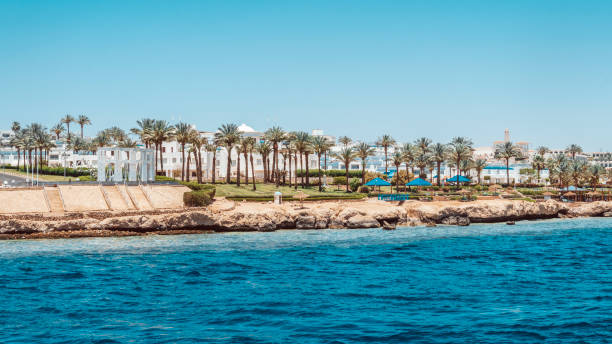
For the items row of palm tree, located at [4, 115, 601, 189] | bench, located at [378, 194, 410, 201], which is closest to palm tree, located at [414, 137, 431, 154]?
row of palm tree, located at [4, 115, 601, 189]

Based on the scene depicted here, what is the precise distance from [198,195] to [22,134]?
84.3 metres

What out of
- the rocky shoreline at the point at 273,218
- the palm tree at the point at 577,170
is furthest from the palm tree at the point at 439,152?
the rocky shoreline at the point at 273,218

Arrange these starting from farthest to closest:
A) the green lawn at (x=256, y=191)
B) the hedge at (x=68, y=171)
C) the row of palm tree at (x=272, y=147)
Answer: the hedge at (x=68, y=171)
the row of palm tree at (x=272, y=147)
the green lawn at (x=256, y=191)

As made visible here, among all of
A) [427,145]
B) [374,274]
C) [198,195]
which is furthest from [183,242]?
[427,145]

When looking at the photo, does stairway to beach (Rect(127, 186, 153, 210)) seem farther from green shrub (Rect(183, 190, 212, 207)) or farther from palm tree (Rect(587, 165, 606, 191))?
palm tree (Rect(587, 165, 606, 191))

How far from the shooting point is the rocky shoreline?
53781 mm

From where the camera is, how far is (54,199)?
6216cm

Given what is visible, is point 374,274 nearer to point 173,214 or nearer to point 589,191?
point 173,214

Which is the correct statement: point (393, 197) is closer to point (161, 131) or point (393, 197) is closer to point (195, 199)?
point (195, 199)

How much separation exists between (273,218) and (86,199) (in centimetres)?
1961

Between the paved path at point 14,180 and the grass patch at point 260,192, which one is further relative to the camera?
the grass patch at point 260,192

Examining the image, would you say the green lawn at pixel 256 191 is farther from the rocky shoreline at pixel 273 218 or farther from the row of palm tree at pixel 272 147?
the rocky shoreline at pixel 273 218

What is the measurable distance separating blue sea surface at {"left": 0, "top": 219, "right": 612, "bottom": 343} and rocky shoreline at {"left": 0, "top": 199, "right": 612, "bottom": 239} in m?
2.92

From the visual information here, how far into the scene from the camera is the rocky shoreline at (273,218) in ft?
176
